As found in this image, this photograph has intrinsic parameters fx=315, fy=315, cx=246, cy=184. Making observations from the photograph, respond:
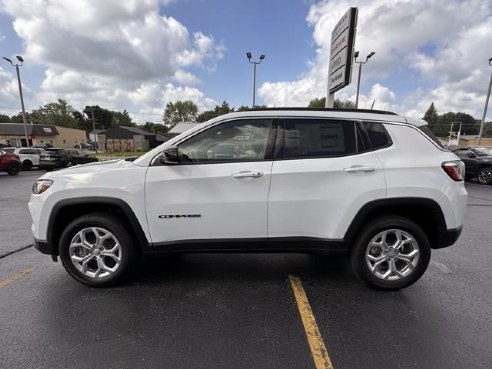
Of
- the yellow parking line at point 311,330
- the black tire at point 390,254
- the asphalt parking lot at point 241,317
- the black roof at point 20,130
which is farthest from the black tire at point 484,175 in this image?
the black roof at point 20,130

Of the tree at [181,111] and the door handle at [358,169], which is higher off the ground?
the tree at [181,111]

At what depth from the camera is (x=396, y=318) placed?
2.89 metres

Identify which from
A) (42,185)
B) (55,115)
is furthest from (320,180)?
(55,115)

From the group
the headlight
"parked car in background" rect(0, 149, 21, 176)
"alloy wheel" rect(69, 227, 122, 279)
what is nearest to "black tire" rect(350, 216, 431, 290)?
"alloy wheel" rect(69, 227, 122, 279)

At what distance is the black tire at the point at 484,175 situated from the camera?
13323 millimetres

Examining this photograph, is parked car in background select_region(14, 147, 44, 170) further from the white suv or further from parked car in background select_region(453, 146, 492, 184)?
parked car in background select_region(453, 146, 492, 184)

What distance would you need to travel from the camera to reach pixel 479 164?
44.6 feet

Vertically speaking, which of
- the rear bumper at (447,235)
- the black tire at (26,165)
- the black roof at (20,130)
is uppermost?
the black roof at (20,130)

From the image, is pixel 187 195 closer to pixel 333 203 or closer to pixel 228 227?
pixel 228 227

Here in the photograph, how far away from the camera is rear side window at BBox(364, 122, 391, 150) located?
3.25 meters

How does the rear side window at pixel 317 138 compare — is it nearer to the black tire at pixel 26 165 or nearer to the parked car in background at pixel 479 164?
the parked car in background at pixel 479 164

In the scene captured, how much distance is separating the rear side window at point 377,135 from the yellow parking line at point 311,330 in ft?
5.57

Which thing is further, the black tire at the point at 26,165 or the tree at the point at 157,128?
the tree at the point at 157,128

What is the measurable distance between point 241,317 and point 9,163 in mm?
18489
